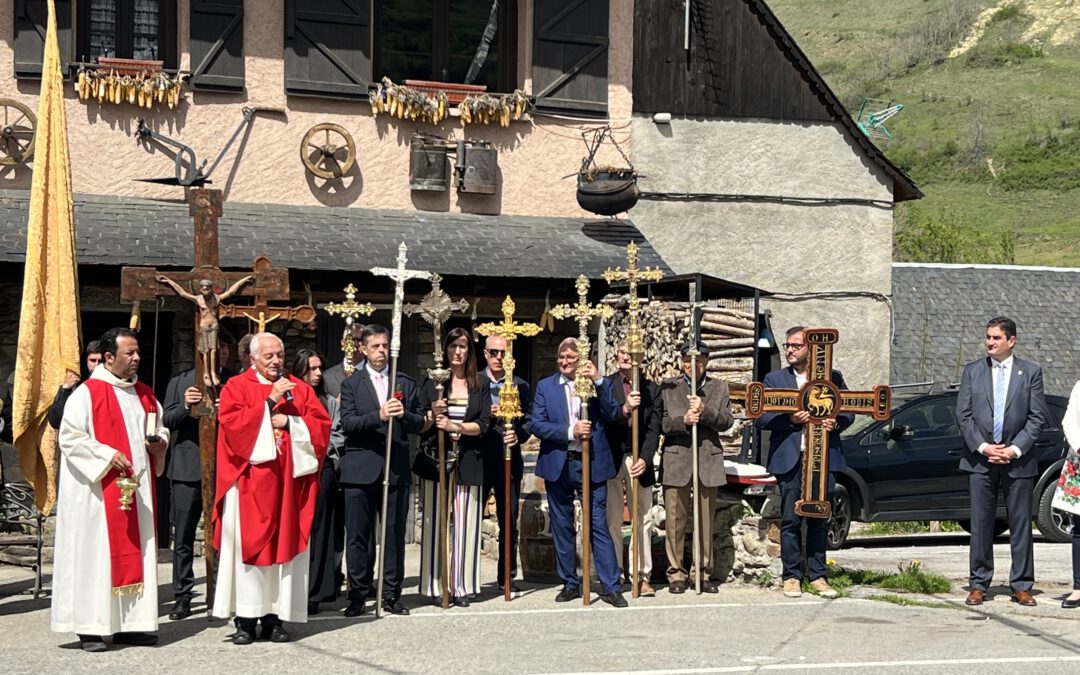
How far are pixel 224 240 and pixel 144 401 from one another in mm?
5774

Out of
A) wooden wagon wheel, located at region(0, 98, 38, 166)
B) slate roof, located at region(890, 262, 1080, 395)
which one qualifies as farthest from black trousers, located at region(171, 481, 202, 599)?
slate roof, located at region(890, 262, 1080, 395)

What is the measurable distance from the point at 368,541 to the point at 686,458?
2326 millimetres

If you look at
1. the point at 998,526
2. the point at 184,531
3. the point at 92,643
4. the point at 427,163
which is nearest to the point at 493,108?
the point at 427,163

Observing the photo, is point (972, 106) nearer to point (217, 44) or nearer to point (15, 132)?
point (217, 44)

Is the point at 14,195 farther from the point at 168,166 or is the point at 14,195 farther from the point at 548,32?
the point at 548,32

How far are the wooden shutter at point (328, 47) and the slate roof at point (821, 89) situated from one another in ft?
13.9

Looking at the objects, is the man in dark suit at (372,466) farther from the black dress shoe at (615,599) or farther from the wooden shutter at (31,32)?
the wooden shutter at (31,32)

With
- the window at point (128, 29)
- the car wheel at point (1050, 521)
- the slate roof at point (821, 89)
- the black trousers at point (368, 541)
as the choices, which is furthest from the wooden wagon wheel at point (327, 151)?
the car wheel at point (1050, 521)

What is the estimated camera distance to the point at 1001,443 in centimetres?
1174

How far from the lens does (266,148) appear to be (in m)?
16.8

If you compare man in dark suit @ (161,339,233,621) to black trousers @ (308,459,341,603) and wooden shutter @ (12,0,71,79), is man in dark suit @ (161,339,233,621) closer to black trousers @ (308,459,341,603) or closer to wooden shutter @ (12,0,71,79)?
black trousers @ (308,459,341,603)

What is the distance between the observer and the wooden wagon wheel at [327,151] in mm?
16844

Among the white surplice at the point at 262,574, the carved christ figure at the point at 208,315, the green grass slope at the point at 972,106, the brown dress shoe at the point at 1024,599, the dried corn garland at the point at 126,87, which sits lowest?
the brown dress shoe at the point at 1024,599

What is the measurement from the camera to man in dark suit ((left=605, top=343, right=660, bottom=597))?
11898 mm
